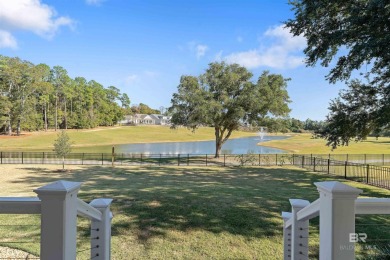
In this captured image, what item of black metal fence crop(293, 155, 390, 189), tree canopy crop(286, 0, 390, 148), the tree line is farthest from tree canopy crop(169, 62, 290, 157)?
the tree line

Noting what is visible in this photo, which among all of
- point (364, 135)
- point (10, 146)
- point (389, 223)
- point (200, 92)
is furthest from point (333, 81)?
point (10, 146)

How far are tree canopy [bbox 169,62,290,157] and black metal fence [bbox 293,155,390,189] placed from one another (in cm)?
589

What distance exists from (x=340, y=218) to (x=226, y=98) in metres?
24.2

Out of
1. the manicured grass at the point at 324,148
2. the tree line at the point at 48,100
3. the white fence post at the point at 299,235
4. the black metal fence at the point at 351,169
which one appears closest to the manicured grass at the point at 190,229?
the white fence post at the point at 299,235

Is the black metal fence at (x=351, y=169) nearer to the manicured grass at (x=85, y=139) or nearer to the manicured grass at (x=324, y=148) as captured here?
the manicured grass at (x=324, y=148)

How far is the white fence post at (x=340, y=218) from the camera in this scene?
1.79 metres

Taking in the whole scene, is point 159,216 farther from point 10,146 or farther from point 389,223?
point 10,146

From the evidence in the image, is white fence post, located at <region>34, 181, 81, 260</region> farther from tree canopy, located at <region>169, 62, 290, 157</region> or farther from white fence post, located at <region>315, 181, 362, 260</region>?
tree canopy, located at <region>169, 62, 290, 157</region>

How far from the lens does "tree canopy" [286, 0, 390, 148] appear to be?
804 centimetres

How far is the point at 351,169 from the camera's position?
19.1 m

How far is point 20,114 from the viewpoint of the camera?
56.7m

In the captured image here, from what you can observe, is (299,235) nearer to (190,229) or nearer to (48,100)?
(190,229)

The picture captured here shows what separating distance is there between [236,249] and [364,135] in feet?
42.5

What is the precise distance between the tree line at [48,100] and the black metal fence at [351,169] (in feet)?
178
